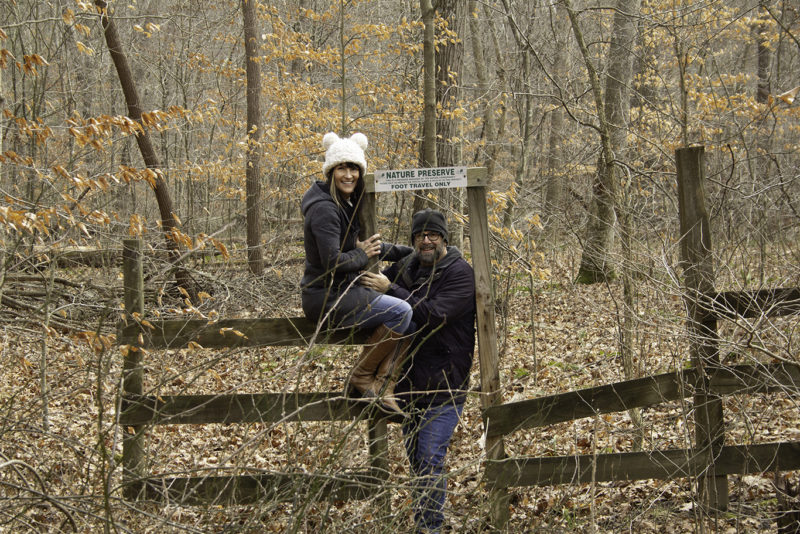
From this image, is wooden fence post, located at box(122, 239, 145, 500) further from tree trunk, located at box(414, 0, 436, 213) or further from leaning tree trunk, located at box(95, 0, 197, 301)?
leaning tree trunk, located at box(95, 0, 197, 301)

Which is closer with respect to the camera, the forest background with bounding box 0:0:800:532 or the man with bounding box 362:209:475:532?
the forest background with bounding box 0:0:800:532

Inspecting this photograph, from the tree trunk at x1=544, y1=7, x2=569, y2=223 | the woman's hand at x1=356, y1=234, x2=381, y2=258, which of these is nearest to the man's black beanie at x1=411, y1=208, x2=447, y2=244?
the woman's hand at x1=356, y1=234, x2=381, y2=258

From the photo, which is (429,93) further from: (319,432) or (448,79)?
(319,432)

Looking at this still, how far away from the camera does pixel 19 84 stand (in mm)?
14148

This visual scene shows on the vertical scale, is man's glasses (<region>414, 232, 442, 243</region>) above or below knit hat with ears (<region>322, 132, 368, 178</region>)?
below

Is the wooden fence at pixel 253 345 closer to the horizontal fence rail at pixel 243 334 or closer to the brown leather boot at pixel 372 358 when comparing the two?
the horizontal fence rail at pixel 243 334

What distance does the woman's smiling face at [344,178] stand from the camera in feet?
15.2

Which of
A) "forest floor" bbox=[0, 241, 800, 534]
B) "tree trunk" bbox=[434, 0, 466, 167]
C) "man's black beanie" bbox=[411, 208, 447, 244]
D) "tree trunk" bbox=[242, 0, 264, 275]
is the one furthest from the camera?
"tree trunk" bbox=[242, 0, 264, 275]

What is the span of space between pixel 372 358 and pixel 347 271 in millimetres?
641

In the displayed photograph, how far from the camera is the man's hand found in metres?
4.56

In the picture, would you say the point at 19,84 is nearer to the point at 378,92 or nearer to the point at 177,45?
the point at 177,45

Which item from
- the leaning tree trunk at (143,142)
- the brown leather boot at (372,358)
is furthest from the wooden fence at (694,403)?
the leaning tree trunk at (143,142)

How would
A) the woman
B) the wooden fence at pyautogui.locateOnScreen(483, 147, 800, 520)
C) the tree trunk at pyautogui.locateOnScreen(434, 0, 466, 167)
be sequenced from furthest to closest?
the tree trunk at pyautogui.locateOnScreen(434, 0, 466, 167), the woman, the wooden fence at pyautogui.locateOnScreen(483, 147, 800, 520)

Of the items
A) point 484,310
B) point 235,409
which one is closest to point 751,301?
point 484,310
